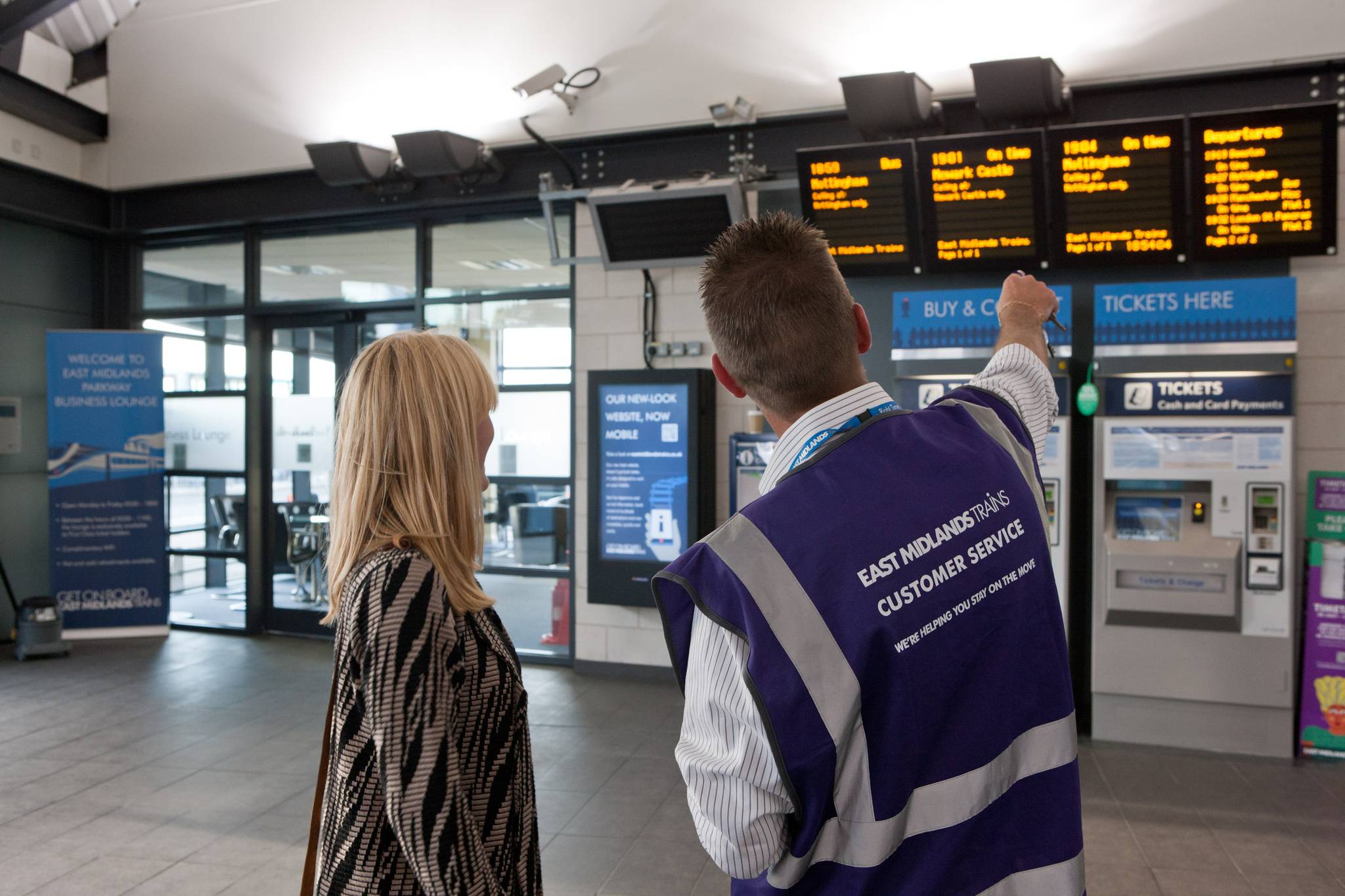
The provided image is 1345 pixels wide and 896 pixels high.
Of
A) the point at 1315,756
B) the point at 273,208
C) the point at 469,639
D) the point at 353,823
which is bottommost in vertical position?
the point at 1315,756

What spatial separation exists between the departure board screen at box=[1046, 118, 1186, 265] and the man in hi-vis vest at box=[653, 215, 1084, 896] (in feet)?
12.8

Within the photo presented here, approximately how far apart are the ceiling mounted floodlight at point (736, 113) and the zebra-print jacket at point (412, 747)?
14.7ft

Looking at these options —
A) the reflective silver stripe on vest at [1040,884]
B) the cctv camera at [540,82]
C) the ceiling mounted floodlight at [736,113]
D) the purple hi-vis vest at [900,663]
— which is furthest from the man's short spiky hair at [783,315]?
the cctv camera at [540,82]

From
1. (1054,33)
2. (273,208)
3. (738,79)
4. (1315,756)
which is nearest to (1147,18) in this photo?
(1054,33)

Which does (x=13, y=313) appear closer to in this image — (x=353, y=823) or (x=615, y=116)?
(x=615, y=116)

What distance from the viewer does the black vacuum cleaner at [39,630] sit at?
6.06 m

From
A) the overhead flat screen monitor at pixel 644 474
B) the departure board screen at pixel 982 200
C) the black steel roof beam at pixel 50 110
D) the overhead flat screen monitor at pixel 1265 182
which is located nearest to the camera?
the overhead flat screen monitor at pixel 1265 182

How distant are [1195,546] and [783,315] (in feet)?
12.7

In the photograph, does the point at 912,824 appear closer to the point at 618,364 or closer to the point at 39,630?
the point at 618,364

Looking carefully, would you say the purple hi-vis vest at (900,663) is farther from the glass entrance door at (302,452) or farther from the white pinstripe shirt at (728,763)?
the glass entrance door at (302,452)

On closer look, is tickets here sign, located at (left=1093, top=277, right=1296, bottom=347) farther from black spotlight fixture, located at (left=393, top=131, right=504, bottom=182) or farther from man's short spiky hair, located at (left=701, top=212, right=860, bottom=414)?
man's short spiky hair, located at (left=701, top=212, right=860, bottom=414)

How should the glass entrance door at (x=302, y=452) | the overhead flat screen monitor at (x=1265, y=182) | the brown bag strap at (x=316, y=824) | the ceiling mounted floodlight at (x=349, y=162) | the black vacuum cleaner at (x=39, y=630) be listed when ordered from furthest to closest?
the glass entrance door at (x=302, y=452) → the black vacuum cleaner at (x=39, y=630) → the ceiling mounted floodlight at (x=349, y=162) → the overhead flat screen monitor at (x=1265, y=182) → the brown bag strap at (x=316, y=824)

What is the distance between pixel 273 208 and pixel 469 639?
245 inches

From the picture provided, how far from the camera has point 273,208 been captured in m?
6.64
